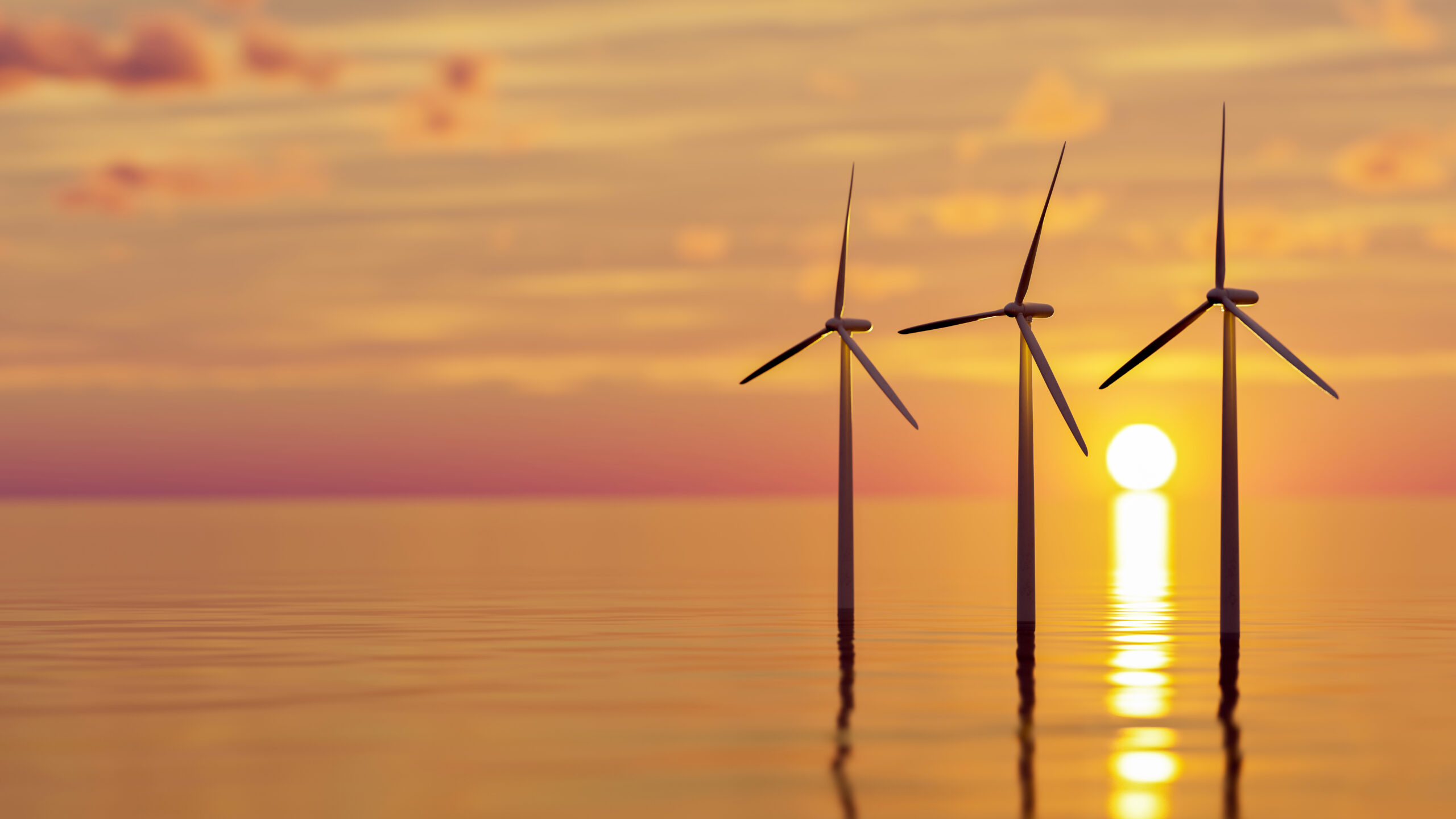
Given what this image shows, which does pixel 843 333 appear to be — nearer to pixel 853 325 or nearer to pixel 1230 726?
pixel 853 325

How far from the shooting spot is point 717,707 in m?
49.2

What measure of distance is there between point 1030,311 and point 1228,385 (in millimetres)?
11725

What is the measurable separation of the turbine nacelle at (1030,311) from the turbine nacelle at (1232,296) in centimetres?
815

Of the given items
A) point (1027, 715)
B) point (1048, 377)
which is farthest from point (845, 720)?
point (1048, 377)

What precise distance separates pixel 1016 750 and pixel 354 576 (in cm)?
9781

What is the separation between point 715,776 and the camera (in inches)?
1476

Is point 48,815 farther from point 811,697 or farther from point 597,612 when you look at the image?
point 597,612

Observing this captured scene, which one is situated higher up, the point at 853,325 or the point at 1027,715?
the point at 853,325

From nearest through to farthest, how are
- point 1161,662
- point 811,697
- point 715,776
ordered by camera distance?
point 715,776
point 811,697
point 1161,662

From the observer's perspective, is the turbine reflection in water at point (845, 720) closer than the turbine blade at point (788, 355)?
Yes

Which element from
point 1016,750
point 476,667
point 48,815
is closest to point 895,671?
point 476,667

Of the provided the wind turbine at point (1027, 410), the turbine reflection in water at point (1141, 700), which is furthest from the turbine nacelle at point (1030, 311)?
the turbine reflection in water at point (1141, 700)

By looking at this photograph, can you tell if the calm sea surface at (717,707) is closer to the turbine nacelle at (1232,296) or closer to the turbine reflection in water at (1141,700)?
the turbine reflection in water at (1141,700)

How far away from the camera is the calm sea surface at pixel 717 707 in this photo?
35312mm
